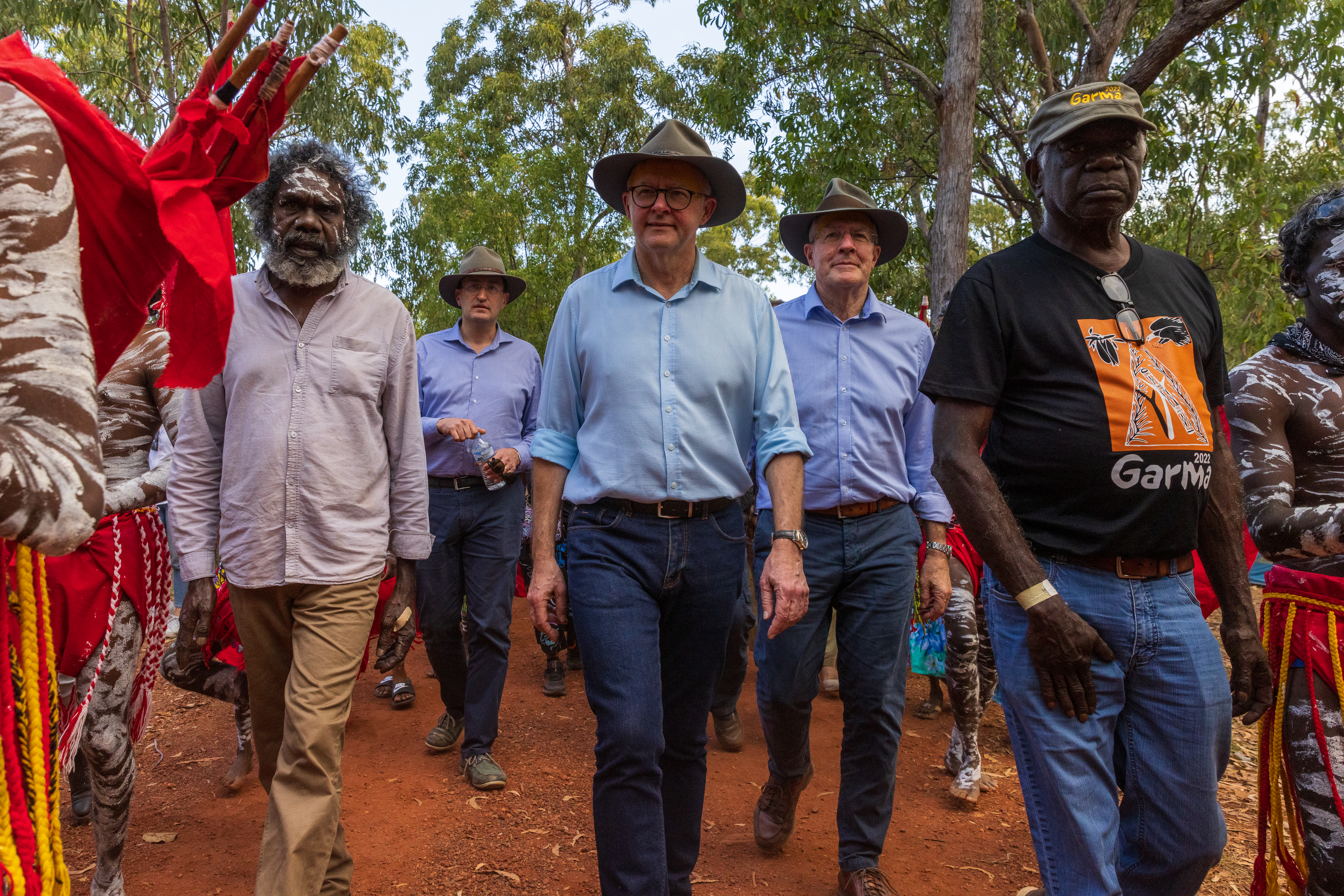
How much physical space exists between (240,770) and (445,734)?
1.09 meters

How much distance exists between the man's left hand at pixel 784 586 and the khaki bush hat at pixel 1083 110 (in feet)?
4.79

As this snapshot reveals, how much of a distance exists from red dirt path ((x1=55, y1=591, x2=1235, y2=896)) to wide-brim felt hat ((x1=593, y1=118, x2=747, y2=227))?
279 centimetres

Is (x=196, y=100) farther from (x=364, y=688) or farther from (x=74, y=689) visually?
(x=364, y=688)

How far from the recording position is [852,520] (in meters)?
4.01

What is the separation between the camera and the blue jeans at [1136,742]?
2471 mm

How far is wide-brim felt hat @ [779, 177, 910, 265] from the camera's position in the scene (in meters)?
4.60

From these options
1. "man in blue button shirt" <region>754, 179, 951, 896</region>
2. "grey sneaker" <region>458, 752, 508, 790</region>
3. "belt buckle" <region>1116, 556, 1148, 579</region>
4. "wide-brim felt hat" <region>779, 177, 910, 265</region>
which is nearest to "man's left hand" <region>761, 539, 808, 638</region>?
"man in blue button shirt" <region>754, 179, 951, 896</region>

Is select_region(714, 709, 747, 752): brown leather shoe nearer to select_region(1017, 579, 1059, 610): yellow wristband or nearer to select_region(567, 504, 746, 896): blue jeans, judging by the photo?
select_region(567, 504, 746, 896): blue jeans

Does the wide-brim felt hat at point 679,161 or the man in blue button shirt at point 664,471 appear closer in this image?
the man in blue button shirt at point 664,471

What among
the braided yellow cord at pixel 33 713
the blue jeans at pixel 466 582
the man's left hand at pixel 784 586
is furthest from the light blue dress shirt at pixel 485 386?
the braided yellow cord at pixel 33 713

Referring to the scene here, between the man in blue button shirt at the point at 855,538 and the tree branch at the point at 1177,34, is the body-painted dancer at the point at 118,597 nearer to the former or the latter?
the man in blue button shirt at the point at 855,538

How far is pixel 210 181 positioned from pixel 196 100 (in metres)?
0.16

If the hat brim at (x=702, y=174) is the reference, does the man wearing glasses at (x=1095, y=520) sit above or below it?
below

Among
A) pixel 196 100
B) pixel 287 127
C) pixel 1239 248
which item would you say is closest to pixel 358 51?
pixel 287 127
